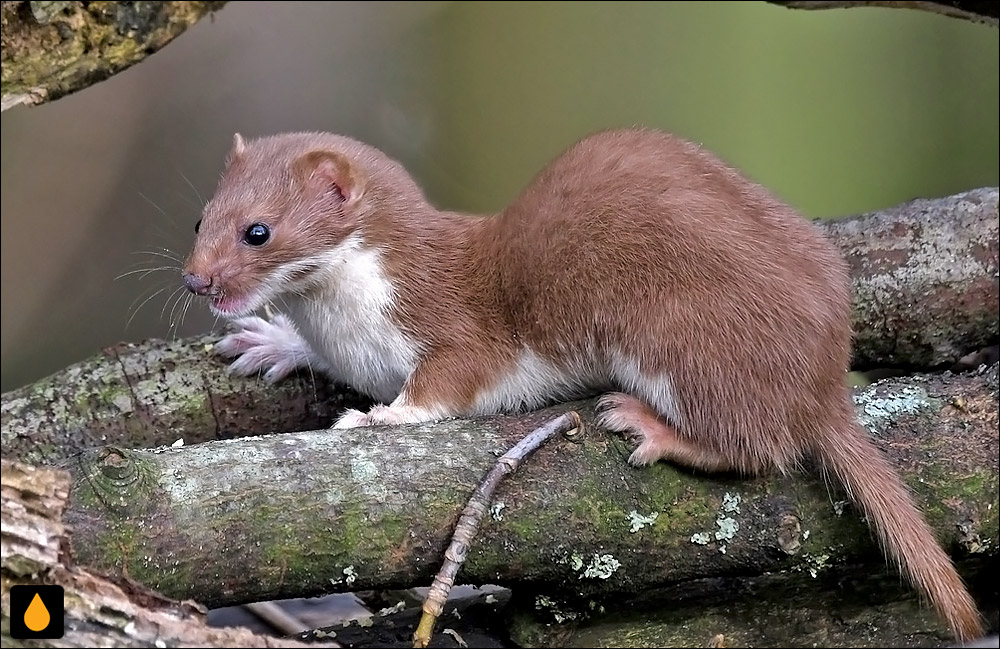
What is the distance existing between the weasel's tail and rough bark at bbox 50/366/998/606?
0.06 metres

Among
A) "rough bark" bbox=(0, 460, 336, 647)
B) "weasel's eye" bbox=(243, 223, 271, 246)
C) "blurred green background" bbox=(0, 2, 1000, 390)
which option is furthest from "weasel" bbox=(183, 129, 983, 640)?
"blurred green background" bbox=(0, 2, 1000, 390)

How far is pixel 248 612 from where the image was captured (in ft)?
5.66

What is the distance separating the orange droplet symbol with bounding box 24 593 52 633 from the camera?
822 millimetres

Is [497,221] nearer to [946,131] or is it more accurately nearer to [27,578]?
[27,578]

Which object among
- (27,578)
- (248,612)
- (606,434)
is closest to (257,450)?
(27,578)

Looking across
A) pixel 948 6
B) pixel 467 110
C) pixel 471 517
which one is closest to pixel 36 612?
pixel 471 517

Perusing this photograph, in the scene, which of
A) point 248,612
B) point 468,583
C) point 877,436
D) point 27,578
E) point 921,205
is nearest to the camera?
point 27,578

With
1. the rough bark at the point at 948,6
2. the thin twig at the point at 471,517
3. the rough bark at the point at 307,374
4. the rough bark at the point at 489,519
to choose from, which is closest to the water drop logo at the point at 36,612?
the rough bark at the point at 489,519

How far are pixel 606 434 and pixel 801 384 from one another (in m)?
0.28

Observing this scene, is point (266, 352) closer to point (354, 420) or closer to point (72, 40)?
point (354, 420)

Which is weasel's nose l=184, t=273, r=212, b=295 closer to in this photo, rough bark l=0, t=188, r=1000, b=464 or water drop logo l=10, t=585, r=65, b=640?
rough bark l=0, t=188, r=1000, b=464

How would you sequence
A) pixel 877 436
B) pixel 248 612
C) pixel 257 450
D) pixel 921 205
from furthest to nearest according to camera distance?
pixel 921 205 → pixel 248 612 → pixel 877 436 → pixel 257 450

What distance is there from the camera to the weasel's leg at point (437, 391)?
4.64 feet

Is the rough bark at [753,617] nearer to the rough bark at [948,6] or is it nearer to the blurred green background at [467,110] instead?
the rough bark at [948,6]
